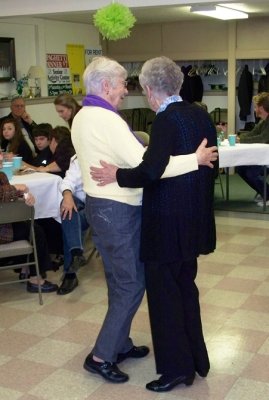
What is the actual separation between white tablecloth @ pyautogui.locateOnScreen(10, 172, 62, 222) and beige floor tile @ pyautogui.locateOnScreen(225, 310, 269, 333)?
1.57 metres

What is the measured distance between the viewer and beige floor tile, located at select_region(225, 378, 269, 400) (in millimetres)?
2613

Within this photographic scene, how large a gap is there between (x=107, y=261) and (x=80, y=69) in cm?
672

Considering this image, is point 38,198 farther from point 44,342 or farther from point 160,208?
point 160,208

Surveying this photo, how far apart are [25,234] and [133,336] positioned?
113 cm

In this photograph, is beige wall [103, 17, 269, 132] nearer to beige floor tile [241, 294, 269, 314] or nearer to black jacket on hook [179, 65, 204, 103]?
black jacket on hook [179, 65, 204, 103]

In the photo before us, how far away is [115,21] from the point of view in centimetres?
465

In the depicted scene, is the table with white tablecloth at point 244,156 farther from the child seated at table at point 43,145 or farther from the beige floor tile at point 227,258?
the child seated at table at point 43,145

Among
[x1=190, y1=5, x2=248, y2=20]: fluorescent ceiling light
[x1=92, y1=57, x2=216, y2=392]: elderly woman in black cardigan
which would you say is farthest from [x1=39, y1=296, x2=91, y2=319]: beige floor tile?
[x1=190, y1=5, x2=248, y2=20]: fluorescent ceiling light

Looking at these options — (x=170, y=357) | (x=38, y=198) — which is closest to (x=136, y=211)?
(x=170, y=357)

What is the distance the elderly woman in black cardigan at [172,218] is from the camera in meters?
2.37

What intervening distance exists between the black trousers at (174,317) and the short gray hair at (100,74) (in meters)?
0.81

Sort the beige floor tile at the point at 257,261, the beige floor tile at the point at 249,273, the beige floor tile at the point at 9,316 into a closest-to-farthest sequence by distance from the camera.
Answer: the beige floor tile at the point at 9,316, the beige floor tile at the point at 249,273, the beige floor tile at the point at 257,261

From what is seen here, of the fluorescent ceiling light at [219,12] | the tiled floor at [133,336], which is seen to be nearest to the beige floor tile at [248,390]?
the tiled floor at [133,336]

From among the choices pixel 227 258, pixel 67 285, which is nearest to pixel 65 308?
pixel 67 285
